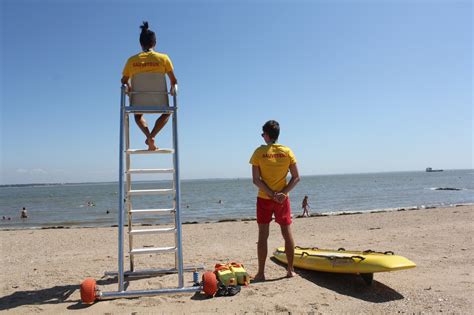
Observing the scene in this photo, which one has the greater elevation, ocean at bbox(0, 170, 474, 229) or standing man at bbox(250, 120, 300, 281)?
standing man at bbox(250, 120, 300, 281)

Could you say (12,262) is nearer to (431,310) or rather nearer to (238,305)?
(238,305)

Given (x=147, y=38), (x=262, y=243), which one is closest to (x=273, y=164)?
(x=262, y=243)

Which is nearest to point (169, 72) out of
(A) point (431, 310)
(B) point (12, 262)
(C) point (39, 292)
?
(C) point (39, 292)

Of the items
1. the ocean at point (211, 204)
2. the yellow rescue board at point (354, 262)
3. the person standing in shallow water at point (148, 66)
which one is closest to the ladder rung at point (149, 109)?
the person standing in shallow water at point (148, 66)

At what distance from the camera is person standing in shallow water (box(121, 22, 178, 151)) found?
189 inches

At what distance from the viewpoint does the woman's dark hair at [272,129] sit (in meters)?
5.19

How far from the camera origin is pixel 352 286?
4969 millimetres

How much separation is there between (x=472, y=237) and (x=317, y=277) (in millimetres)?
5455

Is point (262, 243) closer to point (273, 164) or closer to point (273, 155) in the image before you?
point (273, 164)

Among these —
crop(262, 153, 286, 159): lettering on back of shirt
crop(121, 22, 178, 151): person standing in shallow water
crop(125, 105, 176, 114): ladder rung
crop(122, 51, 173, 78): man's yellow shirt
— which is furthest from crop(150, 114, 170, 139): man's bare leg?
crop(262, 153, 286, 159): lettering on back of shirt

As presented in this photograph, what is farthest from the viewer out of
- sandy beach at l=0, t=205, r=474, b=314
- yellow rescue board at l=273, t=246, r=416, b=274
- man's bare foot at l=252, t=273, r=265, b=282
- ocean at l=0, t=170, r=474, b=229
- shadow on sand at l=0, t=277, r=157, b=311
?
ocean at l=0, t=170, r=474, b=229

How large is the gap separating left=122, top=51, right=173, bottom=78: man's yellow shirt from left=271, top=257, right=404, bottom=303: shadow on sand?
353 cm

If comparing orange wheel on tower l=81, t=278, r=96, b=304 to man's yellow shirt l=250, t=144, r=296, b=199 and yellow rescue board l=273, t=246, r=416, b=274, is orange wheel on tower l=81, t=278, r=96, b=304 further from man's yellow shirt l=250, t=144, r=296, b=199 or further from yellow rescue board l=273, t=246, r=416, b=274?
yellow rescue board l=273, t=246, r=416, b=274

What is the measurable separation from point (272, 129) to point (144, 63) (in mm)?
1887
